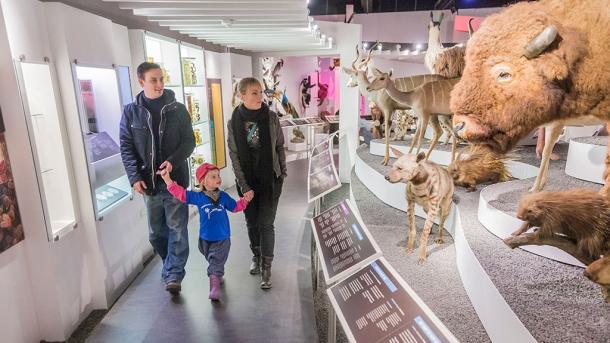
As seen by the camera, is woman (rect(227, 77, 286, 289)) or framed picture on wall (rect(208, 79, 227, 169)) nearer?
woman (rect(227, 77, 286, 289))

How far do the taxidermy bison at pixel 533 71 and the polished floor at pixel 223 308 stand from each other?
2.03 m

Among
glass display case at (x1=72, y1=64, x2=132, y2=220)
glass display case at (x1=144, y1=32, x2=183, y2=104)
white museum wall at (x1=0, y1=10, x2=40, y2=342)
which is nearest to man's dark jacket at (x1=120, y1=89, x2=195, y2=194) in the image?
glass display case at (x1=72, y1=64, x2=132, y2=220)

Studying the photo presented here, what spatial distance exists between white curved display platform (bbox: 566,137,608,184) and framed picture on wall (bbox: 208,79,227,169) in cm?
463

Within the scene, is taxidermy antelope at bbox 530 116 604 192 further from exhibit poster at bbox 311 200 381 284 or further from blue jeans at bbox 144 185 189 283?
blue jeans at bbox 144 185 189 283

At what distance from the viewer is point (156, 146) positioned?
2787mm

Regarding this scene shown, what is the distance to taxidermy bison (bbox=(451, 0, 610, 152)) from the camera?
0.85m

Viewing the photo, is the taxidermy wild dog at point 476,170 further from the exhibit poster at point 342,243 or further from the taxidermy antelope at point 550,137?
the exhibit poster at point 342,243

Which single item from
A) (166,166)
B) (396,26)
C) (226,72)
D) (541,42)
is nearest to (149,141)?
(166,166)

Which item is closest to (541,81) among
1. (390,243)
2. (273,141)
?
(273,141)

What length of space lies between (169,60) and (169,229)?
2.52 m

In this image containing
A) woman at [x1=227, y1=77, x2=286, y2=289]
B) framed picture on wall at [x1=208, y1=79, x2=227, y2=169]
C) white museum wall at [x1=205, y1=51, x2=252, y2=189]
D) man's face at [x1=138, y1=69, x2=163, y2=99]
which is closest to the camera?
man's face at [x1=138, y1=69, x2=163, y2=99]

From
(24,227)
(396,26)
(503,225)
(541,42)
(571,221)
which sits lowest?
(503,225)

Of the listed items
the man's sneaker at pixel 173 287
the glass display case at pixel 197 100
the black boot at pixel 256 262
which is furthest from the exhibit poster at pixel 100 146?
the glass display case at pixel 197 100

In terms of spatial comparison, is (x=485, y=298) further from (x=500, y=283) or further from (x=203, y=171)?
(x=203, y=171)
